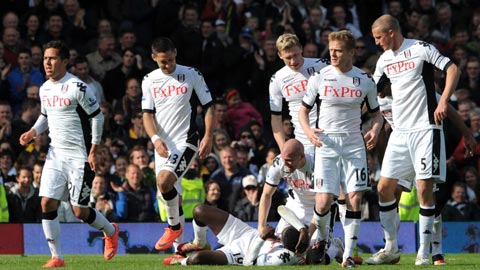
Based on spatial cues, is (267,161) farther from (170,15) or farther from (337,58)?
(337,58)

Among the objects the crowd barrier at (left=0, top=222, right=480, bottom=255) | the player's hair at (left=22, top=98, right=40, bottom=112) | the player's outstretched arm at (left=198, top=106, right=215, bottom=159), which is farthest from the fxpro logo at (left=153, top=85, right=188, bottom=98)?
the player's hair at (left=22, top=98, right=40, bottom=112)

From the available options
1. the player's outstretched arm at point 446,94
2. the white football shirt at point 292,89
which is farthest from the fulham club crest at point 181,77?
the player's outstretched arm at point 446,94

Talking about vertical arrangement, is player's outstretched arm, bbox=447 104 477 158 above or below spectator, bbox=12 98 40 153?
below

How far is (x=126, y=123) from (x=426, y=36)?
668 cm

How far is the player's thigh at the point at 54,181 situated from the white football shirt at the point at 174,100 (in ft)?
4.73

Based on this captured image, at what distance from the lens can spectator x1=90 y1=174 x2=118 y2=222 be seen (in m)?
20.0

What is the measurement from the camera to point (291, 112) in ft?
53.3

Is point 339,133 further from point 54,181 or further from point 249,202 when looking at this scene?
point 249,202

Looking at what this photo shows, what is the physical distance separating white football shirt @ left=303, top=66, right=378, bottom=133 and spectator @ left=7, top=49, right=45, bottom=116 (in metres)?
9.82

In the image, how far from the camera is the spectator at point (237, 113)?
77.2 feet

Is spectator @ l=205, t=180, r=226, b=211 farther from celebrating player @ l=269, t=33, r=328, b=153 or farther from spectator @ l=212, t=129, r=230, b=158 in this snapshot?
celebrating player @ l=269, t=33, r=328, b=153

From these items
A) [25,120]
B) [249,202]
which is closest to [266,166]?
[249,202]

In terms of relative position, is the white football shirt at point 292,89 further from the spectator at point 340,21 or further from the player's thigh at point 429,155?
the spectator at point 340,21

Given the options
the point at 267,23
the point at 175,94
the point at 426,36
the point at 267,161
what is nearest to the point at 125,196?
the point at 267,161
